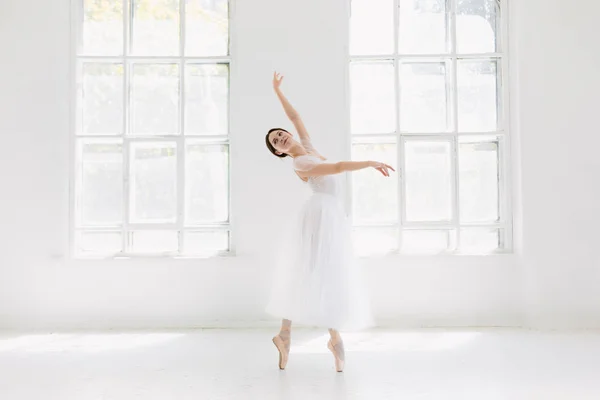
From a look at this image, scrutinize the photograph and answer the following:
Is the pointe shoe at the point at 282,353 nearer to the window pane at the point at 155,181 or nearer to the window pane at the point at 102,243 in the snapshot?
the window pane at the point at 155,181

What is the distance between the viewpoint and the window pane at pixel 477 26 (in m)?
4.67

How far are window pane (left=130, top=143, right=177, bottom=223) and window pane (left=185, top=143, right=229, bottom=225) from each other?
0.42 ft

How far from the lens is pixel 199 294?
Answer: 14.6 feet

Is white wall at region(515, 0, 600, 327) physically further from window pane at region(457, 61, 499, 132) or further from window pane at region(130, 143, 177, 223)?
window pane at region(130, 143, 177, 223)

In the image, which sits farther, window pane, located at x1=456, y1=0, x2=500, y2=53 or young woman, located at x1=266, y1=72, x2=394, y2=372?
window pane, located at x1=456, y1=0, x2=500, y2=53

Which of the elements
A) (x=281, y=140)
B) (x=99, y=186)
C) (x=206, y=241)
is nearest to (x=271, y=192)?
(x=206, y=241)

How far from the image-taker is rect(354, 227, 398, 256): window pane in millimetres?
4621

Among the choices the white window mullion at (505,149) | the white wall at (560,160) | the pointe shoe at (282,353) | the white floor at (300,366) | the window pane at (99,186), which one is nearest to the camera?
the white floor at (300,366)

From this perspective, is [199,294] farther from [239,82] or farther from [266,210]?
[239,82]

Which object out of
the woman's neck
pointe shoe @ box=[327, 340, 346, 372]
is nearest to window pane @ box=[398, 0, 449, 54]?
the woman's neck

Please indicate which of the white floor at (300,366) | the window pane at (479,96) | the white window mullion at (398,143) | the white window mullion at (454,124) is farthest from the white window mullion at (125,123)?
the window pane at (479,96)

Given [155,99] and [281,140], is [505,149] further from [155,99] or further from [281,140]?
[155,99]

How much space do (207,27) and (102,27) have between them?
861 mm

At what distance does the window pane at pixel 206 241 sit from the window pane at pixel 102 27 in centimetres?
162
